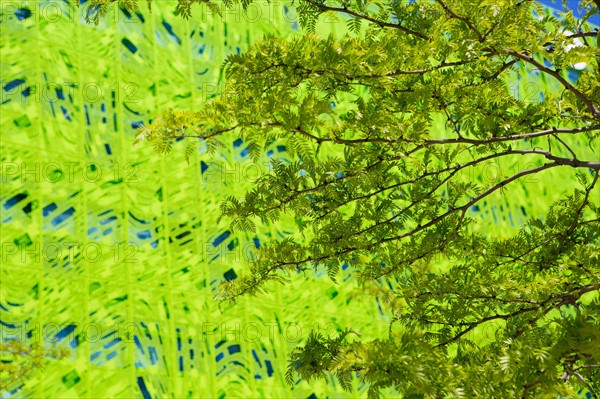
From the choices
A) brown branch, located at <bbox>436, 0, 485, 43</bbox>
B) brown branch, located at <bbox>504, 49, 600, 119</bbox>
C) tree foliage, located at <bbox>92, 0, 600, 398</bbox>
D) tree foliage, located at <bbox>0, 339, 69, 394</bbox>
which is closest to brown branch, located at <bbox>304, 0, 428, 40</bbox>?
tree foliage, located at <bbox>92, 0, 600, 398</bbox>

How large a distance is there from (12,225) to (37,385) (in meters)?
1.85

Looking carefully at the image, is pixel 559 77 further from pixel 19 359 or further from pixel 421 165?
pixel 19 359

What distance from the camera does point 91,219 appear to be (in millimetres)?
9844

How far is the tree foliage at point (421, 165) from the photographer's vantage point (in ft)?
9.57

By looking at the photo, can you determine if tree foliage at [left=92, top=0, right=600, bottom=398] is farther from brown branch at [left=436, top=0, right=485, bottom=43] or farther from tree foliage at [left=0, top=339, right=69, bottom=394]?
tree foliage at [left=0, top=339, right=69, bottom=394]

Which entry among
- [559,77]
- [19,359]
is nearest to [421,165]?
[559,77]

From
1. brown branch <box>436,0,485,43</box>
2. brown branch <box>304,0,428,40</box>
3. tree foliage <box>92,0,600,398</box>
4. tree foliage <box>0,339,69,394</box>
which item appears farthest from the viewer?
tree foliage <box>0,339,69,394</box>

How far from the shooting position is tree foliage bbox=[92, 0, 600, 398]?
2916mm

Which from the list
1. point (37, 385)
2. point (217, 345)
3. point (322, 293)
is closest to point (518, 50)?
point (37, 385)

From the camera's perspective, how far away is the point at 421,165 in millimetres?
4148

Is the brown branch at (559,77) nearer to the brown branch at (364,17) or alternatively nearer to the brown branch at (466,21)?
the brown branch at (466,21)

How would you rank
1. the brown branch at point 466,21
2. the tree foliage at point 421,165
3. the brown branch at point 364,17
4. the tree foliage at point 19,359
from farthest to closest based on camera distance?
the tree foliage at point 19,359 < the brown branch at point 364,17 < the brown branch at point 466,21 < the tree foliage at point 421,165

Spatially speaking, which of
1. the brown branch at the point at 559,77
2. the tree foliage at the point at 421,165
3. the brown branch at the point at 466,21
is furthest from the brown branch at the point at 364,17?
the brown branch at the point at 559,77

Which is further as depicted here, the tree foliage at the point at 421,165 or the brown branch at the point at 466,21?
the brown branch at the point at 466,21
